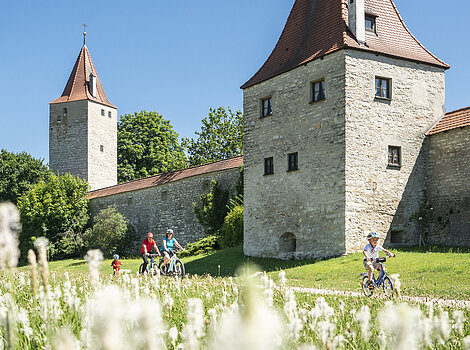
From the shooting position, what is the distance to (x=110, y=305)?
0.89m

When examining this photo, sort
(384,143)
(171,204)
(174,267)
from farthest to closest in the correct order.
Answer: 1. (171,204)
2. (384,143)
3. (174,267)

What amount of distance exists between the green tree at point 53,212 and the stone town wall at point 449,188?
28418 mm

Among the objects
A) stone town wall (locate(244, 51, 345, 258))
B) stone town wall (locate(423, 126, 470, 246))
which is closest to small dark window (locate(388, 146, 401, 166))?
stone town wall (locate(423, 126, 470, 246))

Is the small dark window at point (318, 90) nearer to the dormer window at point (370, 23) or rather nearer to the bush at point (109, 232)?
the dormer window at point (370, 23)

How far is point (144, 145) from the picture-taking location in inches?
2255

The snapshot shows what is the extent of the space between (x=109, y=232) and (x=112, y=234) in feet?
0.85

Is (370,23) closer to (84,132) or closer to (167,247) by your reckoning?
(167,247)

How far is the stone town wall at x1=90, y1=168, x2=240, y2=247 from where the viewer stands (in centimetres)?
3259

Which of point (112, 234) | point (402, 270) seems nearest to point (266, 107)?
point (402, 270)

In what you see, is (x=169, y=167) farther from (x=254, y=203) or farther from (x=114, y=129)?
(x=254, y=203)

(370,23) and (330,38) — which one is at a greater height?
(370,23)

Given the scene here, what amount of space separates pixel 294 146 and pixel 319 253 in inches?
189

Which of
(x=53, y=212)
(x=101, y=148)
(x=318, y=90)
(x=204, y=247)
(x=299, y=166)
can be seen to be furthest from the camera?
(x=101, y=148)

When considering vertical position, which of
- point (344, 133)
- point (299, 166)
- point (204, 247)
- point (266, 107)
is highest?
point (266, 107)
